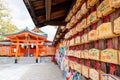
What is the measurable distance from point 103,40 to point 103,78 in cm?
38

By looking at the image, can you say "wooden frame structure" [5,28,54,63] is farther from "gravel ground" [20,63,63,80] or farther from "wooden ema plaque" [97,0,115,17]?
"wooden ema plaque" [97,0,115,17]

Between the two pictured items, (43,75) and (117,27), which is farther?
(43,75)

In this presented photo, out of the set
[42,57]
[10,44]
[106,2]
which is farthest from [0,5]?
[106,2]

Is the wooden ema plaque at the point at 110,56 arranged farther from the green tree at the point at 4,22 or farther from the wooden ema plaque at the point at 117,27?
the green tree at the point at 4,22

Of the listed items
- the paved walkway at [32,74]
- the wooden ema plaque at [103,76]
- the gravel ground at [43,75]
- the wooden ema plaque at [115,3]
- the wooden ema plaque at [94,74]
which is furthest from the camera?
the paved walkway at [32,74]

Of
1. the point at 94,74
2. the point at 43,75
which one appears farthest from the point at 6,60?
the point at 94,74

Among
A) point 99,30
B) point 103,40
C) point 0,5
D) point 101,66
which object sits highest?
point 0,5

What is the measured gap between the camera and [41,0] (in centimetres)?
269

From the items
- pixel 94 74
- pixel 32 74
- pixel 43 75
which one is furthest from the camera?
pixel 32 74

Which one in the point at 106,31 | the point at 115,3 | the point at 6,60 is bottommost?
the point at 6,60

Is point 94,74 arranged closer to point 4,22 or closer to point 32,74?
point 32,74

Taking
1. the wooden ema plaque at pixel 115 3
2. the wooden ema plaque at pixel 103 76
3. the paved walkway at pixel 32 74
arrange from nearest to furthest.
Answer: the wooden ema plaque at pixel 115 3
the wooden ema plaque at pixel 103 76
the paved walkway at pixel 32 74

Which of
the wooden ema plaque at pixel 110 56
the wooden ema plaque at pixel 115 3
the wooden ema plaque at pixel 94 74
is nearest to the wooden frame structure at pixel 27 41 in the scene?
the wooden ema plaque at pixel 94 74

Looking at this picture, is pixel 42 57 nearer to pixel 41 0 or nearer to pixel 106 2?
pixel 41 0
